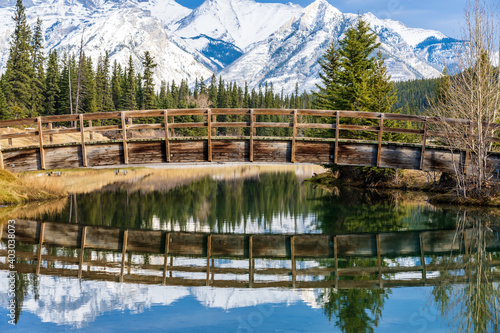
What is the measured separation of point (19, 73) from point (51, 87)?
23.4 feet

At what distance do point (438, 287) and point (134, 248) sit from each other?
28.7ft

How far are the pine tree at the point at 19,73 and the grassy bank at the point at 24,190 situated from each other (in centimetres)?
6046

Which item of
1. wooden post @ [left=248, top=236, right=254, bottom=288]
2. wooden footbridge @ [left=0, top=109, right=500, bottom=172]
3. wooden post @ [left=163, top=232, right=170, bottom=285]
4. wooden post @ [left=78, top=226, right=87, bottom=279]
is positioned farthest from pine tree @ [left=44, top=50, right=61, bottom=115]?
wooden post @ [left=248, top=236, right=254, bottom=288]

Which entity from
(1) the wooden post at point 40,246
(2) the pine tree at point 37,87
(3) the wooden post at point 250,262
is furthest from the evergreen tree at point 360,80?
(2) the pine tree at point 37,87

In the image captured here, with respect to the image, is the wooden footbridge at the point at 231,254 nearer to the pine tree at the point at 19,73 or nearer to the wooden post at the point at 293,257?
the wooden post at the point at 293,257

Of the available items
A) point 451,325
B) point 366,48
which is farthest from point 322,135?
point 451,325

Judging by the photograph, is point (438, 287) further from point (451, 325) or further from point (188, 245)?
point (188, 245)

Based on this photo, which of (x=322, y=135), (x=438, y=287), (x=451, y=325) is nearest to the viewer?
(x=451, y=325)

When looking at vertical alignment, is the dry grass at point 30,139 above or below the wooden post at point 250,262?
above

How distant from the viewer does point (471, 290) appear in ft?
34.5

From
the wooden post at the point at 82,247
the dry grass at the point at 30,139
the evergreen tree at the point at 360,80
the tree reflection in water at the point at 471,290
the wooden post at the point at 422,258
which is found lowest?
the wooden post at the point at 82,247

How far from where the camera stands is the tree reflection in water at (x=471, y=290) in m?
8.87

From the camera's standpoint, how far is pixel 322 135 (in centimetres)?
3966

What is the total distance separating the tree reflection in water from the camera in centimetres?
887
